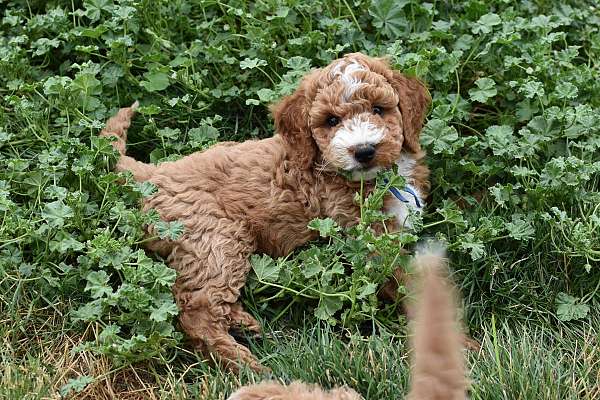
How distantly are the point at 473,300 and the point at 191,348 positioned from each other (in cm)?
157

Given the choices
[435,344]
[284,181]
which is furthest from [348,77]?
[435,344]

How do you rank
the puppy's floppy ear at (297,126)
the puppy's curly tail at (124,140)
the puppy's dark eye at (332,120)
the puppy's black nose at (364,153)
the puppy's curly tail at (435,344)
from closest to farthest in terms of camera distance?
1. the puppy's curly tail at (435,344)
2. the puppy's black nose at (364,153)
3. the puppy's dark eye at (332,120)
4. the puppy's floppy ear at (297,126)
5. the puppy's curly tail at (124,140)

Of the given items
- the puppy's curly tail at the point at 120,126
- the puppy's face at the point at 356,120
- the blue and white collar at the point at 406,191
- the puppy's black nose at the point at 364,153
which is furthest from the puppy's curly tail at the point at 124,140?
the blue and white collar at the point at 406,191

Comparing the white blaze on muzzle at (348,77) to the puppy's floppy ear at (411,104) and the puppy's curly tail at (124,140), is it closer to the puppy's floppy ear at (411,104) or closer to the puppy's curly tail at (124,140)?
the puppy's floppy ear at (411,104)

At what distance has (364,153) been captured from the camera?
4.89 meters

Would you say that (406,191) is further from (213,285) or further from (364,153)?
(213,285)

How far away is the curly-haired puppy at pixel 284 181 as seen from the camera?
4953 mm

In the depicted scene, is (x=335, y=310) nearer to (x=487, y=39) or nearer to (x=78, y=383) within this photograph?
(x=78, y=383)

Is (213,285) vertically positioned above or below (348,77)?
below

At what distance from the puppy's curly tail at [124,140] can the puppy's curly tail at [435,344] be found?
3.26m

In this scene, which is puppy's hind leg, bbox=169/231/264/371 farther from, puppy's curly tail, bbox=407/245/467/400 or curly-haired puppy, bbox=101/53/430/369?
puppy's curly tail, bbox=407/245/467/400

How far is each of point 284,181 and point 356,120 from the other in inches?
22.6

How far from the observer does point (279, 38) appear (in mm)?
6375

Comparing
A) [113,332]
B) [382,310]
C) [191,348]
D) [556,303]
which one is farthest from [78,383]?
[556,303]
